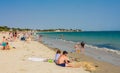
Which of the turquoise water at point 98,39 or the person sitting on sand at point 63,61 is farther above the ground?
the person sitting on sand at point 63,61

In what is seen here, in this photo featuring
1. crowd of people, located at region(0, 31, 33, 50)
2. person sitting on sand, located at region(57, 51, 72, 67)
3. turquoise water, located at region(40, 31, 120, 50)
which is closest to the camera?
person sitting on sand, located at region(57, 51, 72, 67)

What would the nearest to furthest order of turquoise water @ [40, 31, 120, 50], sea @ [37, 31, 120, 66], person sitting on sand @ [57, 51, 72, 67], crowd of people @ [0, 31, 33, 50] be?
person sitting on sand @ [57, 51, 72, 67] → sea @ [37, 31, 120, 66] → crowd of people @ [0, 31, 33, 50] → turquoise water @ [40, 31, 120, 50]

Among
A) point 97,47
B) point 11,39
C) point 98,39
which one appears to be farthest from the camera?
point 98,39

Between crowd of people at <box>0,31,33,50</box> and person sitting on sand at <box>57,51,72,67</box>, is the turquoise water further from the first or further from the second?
person sitting on sand at <box>57,51,72,67</box>

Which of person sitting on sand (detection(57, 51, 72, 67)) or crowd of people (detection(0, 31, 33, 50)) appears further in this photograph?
crowd of people (detection(0, 31, 33, 50))

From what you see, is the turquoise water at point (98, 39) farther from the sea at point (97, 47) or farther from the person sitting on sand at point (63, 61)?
the person sitting on sand at point (63, 61)

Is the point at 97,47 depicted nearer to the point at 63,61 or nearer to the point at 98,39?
the point at 63,61

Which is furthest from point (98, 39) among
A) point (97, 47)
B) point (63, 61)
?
point (63, 61)

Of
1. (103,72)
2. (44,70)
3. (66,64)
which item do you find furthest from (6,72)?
(103,72)

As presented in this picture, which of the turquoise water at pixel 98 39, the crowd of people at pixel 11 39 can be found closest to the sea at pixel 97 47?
the turquoise water at pixel 98 39

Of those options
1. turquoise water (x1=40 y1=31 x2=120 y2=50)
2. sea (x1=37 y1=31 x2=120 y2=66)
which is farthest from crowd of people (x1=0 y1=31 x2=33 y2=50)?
turquoise water (x1=40 y1=31 x2=120 y2=50)

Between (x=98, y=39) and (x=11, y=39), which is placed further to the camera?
(x=98, y=39)

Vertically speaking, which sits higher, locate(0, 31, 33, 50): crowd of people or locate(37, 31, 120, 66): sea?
locate(0, 31, 33, 50): crowd of people

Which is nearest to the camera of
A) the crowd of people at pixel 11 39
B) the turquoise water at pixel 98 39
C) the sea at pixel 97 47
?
the sea at pixel 97 47
